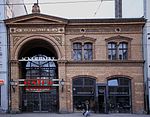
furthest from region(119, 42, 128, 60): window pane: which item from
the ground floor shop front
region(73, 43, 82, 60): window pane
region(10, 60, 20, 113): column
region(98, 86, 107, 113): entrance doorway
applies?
region(10, 60, 20, 113): column

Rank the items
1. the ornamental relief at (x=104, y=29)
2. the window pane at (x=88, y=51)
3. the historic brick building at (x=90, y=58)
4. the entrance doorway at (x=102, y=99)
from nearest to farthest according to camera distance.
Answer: the historic brick building at (x=90, y=58) < the entrance doorway at (x=102, y=99) < the ornamental relief at (x=104, y=29) < the window pane at (x=88, y=51)

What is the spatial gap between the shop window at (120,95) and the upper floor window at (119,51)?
219 cm

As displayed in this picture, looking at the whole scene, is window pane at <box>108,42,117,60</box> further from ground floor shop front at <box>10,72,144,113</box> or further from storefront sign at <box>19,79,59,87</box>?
storefront sign at <box>19,79,59,87</box>

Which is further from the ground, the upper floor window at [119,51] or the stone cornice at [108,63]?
the upper floor window at [119,51]

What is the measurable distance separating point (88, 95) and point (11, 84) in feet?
25.3

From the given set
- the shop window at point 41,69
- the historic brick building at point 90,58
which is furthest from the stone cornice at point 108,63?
the shop window at point 41,69

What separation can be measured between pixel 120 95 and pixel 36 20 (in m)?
11.3

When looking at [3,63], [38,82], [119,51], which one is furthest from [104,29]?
[3,63]

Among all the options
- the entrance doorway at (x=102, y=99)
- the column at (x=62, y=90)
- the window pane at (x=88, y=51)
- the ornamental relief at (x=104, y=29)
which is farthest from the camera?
the window pane at (x=88, y=51)

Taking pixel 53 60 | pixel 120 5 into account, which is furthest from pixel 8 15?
pixel 120 5

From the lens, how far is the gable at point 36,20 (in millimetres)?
37531

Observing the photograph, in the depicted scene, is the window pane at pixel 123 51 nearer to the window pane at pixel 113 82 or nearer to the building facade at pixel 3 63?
the window pane at pixel 113 82

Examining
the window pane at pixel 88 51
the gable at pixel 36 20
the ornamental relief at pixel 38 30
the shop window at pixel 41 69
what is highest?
the gable at pixel 36 20

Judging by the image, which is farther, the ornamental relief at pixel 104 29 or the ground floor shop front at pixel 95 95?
the ornamental relief at pixel 104 29
